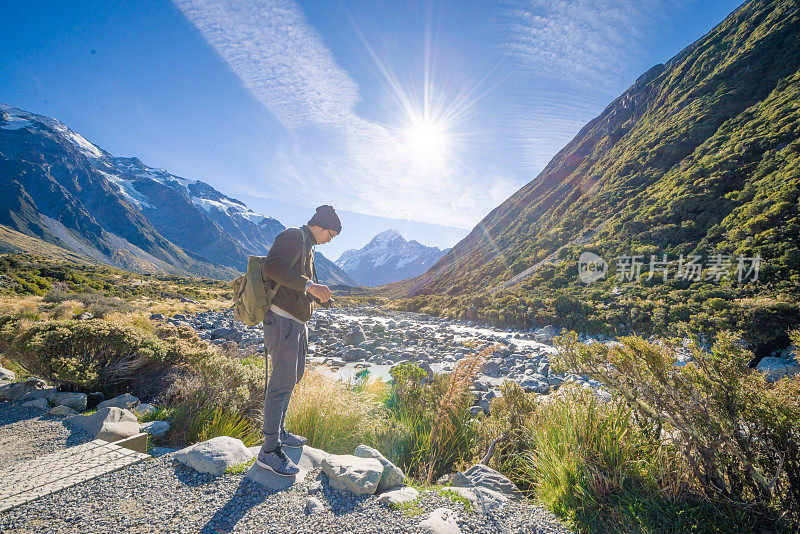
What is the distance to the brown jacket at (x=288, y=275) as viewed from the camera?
9.67 ft

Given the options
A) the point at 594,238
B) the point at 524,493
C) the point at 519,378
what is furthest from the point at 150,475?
the point at 594,238

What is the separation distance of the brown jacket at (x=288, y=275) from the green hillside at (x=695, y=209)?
583cm

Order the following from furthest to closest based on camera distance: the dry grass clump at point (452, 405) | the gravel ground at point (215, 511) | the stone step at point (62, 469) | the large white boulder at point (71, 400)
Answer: the large white boulder at point (71, 400)
the dry grass clump at point (452, 405)
the stone step at point (62, 469)
the gravel ground at point (215, 511)

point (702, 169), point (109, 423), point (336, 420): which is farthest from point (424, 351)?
point (702, 169)

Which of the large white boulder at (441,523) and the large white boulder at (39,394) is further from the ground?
the large white boulder at (441,523)

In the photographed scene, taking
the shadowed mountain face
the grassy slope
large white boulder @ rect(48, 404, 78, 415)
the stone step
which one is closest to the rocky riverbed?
large white boulder @ rect(48, 404, 78, 415)

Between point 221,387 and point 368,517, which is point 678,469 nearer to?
point 368,517

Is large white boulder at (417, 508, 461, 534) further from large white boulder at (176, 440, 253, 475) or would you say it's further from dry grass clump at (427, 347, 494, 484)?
large white boulder at (176, 440, 253, 475)

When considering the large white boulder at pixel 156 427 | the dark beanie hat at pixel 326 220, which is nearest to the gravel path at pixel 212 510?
the large white boulder at pixel 156 427

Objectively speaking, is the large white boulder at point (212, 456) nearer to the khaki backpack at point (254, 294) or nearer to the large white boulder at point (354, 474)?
the large white boulder at point (354, 474)

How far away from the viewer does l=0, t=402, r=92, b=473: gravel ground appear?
10.5ft

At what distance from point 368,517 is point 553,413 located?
216 centimetres

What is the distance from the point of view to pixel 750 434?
6.90ft

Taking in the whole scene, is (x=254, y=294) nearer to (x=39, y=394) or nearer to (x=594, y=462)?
(x=594, y=462)
